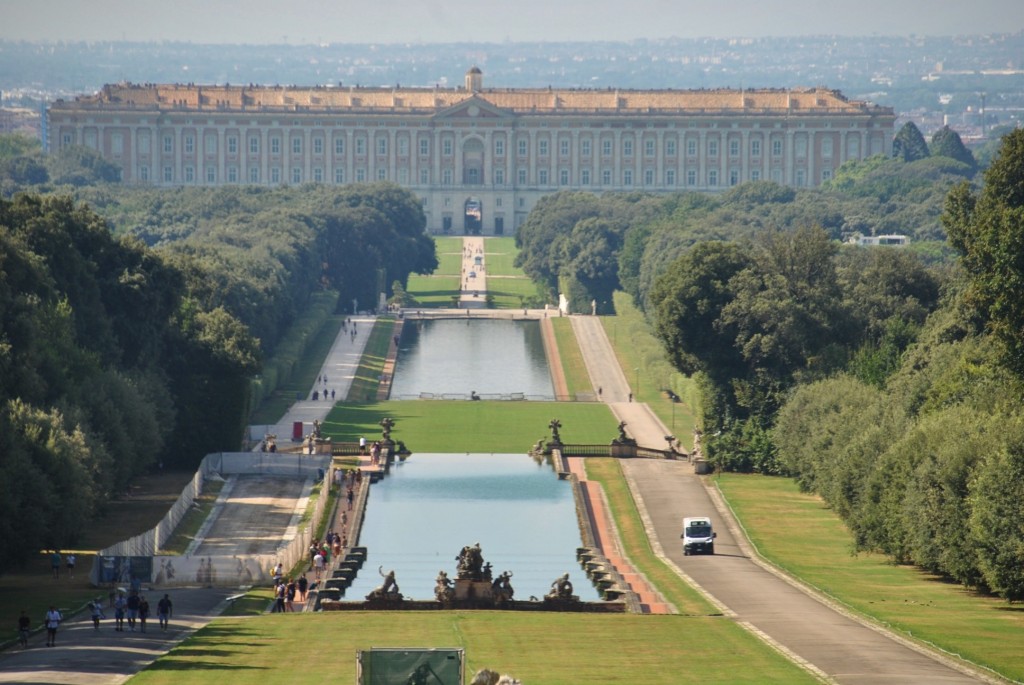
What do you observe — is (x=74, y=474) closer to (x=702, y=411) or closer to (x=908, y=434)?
(x=908, y=434)

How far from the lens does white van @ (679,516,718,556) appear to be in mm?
63406

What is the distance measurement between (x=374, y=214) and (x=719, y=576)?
101m

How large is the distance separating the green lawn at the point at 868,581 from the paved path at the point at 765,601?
2.29 ft

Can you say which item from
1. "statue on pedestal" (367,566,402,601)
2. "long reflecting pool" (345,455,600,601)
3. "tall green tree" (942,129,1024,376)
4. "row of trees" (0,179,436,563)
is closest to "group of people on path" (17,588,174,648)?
"statue on pedestal" (367,566,402,601)

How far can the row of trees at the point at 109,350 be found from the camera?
192ft

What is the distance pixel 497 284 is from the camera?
166m

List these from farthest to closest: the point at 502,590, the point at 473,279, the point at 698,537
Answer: the point at 473,279, the point at 698,537, the point at 502,590

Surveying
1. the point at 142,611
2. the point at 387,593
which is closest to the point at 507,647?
the point at 142,611

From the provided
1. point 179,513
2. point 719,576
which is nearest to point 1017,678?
point 719,576

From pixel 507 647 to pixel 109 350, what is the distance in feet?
127

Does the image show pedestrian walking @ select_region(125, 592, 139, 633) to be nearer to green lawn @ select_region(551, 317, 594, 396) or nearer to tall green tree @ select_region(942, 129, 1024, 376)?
tall green tree @ select_region(942, 129, 1024, 376)

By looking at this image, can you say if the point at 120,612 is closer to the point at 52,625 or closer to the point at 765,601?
the point at 52,625

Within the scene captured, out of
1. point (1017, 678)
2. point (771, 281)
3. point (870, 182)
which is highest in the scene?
point (870, 182)

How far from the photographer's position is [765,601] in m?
51.6
